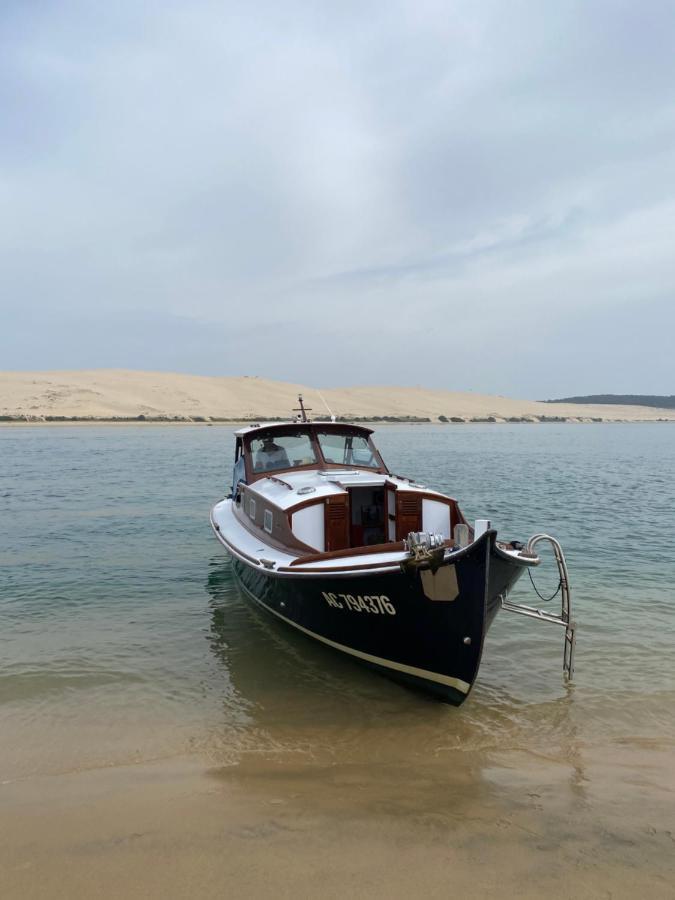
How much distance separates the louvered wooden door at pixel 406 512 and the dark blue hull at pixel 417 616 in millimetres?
1915

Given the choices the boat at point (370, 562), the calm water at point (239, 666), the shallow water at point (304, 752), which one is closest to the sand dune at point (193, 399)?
the calm water at point (239, 666)

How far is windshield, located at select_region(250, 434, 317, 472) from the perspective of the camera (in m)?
11.7

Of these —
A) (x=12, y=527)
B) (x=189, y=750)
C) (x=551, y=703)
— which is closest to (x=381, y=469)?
(x=551, y=703)

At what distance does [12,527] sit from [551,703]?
1477 centimetres

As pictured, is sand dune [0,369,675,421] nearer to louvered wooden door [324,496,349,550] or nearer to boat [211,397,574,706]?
boat [211,397,574,706]

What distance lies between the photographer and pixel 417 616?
22.3 ft

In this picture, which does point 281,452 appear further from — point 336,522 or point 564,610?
point 564,610

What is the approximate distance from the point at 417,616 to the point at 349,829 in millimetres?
2405

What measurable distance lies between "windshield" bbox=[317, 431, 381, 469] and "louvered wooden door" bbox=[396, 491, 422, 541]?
243 centimetres

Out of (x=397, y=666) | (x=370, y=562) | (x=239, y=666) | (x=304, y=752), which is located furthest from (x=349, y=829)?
(x=239, y=666)

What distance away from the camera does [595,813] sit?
5.06m

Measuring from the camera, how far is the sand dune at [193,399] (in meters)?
83.6

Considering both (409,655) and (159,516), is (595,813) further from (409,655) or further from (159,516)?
(159,516)

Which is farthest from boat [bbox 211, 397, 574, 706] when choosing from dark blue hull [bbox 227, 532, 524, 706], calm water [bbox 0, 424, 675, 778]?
calm water [bbox 0, 424, 675, 778]
